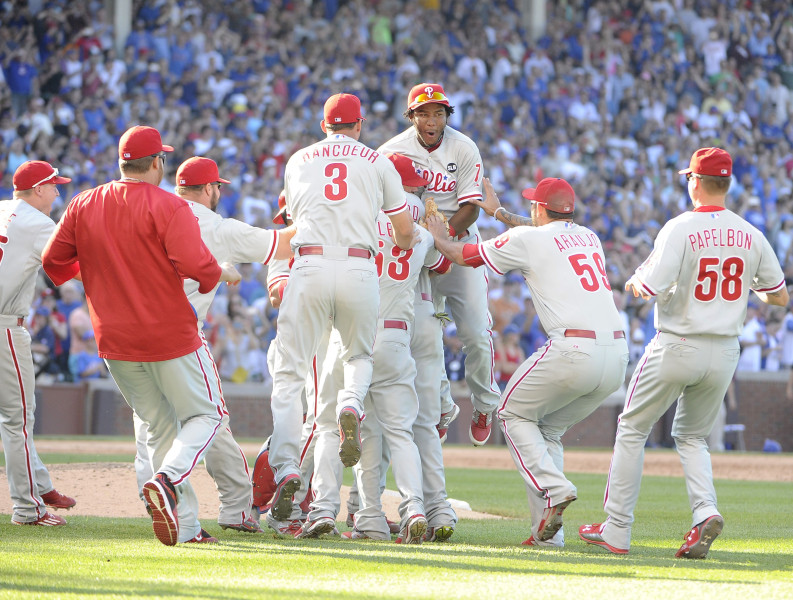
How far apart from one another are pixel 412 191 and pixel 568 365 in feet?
5.59

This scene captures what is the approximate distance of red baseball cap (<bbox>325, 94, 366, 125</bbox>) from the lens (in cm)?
726

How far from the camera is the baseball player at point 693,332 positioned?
6.79 metres

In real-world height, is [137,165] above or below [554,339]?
above

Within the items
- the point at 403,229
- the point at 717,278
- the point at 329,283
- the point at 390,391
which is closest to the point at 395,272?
the point at 403,229

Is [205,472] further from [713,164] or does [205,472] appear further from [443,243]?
[713,164]

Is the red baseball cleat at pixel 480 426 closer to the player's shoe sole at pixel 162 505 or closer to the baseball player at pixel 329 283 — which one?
the baseball player at pixel 329 283

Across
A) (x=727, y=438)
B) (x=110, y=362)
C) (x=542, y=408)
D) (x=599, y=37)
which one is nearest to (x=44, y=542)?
(x=110, y=362)

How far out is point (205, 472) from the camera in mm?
11242

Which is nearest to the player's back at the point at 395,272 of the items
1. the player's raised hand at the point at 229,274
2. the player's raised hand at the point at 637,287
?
the player's raised hand at the point at 229,274

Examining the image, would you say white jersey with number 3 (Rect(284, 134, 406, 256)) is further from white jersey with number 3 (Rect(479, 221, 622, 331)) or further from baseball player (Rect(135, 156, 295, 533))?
white jersey with number 3 (Rect(479, 221, 622, 331))

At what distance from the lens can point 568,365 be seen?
6.92m

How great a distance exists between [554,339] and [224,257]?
2067 millimetres

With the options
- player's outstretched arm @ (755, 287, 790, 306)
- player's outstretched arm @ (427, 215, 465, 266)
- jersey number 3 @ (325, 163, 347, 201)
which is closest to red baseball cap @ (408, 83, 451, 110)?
player's outstretched arm @ (427, 215, 465, 266)

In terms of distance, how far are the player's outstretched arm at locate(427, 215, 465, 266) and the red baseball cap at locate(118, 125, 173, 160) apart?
1.98 metres
